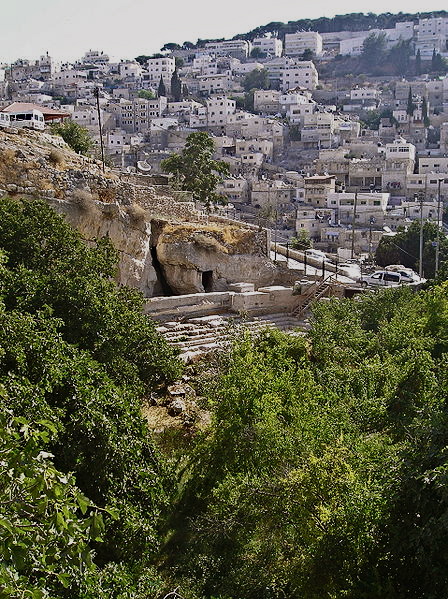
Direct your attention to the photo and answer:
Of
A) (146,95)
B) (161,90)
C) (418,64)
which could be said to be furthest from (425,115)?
(418,64)

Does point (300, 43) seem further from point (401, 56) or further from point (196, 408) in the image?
point (196, 408)

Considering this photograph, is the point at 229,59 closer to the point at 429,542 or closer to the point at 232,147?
the point at 232,147

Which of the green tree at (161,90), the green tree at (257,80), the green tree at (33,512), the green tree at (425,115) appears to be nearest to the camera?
the green tree at (33,512)

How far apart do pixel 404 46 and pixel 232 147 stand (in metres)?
82.1

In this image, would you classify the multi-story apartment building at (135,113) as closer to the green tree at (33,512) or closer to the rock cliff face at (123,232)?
the rock cliff face at (123,232)

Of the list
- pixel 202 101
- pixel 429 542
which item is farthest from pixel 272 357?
pixel 202 101

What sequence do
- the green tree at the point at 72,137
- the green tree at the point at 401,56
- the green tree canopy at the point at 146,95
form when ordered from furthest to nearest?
the green tree at the point at 401,56 < the green tree canopy at the point at 146,95 < the green tree at the point at 72,137

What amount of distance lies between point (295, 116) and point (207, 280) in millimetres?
85456

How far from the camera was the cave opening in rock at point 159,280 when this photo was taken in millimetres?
24156

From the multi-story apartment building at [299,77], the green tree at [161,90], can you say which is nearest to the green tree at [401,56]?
the multi-story apartment building at [299,77]

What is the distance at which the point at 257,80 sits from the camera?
433 ft

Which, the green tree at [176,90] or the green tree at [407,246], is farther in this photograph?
the green tree at [176,90]

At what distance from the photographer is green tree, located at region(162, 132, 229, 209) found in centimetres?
3551

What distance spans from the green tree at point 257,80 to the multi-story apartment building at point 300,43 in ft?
90.5
